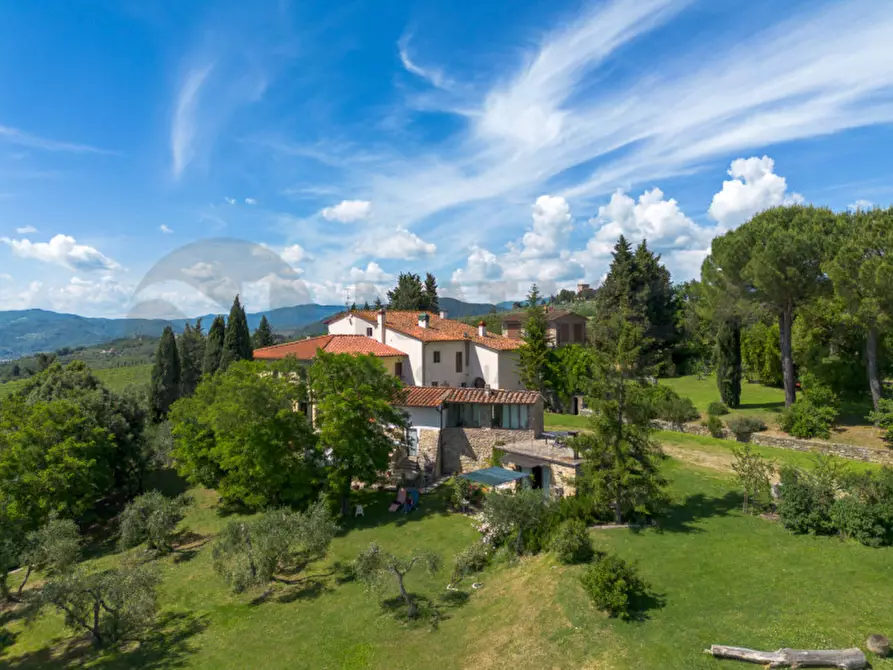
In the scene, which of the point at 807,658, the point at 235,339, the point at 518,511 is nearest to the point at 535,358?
the point at 518,511

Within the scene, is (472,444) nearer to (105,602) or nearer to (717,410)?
(717,410)

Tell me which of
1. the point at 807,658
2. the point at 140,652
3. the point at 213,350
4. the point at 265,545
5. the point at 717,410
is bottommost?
the point at 140,652

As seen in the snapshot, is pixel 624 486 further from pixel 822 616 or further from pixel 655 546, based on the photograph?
pixel 822 616

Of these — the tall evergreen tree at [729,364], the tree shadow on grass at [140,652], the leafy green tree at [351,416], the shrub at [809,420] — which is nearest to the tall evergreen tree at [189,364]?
the leafy green tree at [351,416]

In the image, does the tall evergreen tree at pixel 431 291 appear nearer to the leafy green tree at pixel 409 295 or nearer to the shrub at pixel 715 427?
the leafy green tree at pixel 409 295

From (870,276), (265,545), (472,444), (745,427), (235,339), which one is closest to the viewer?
(265,545)

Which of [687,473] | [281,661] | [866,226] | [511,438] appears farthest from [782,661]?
[866,226]
